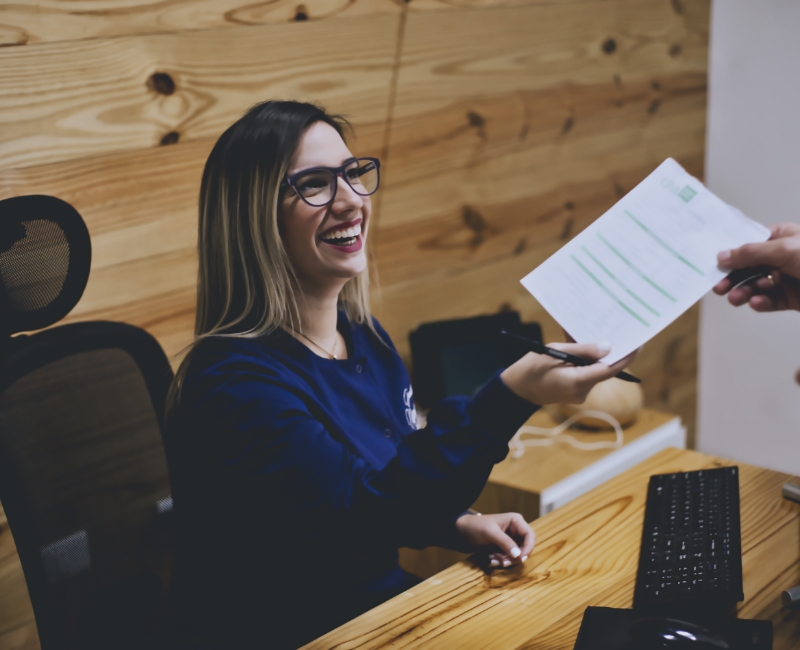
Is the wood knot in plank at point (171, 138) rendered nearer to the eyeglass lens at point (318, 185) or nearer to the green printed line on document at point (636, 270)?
the eyeglass lens at point (318, 185)

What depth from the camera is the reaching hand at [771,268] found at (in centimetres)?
101

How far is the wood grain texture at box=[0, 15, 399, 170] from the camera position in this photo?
143 cm

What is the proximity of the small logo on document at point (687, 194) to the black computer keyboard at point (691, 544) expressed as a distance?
44cm

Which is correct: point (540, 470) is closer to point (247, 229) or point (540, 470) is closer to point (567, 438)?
point (567, 438)

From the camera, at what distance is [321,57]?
1.82 meters

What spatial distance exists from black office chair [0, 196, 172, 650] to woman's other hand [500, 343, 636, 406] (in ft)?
1.73

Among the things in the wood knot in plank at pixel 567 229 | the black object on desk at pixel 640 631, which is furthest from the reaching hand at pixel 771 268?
the wood knot in plank at pixel 567 229

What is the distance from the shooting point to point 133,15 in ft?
5.00

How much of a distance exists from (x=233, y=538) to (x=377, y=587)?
0.75ft

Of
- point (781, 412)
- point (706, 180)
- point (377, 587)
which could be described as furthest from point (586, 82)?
point (377, 587)

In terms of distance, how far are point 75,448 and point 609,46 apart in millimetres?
2080

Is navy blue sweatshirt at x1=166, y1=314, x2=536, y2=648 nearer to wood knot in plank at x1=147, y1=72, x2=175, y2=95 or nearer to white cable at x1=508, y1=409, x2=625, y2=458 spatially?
wood knot in plank at x1=147, y1=72, x2=175, y2=95

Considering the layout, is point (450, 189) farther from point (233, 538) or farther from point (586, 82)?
point (233, 538)

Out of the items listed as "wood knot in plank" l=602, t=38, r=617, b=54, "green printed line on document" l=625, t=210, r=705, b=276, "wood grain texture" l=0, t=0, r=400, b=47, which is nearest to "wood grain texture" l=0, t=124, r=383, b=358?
"wood grain texture" l=0, t=0, r=400, b=47
